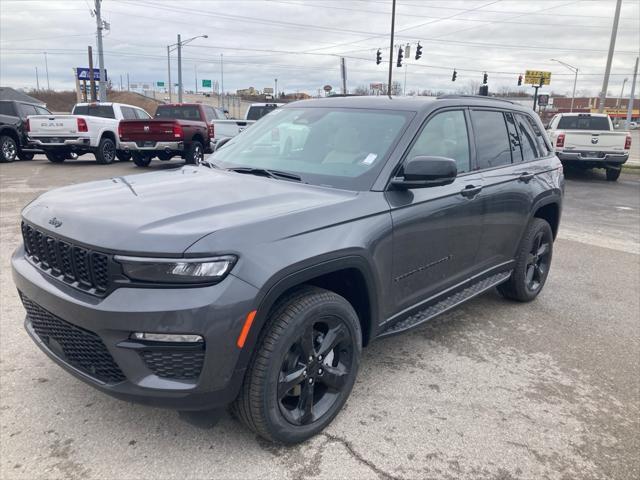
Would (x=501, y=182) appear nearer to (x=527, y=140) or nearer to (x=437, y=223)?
(x=527, y=140)

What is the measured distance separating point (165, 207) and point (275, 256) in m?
0.65

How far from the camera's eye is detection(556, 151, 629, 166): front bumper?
14.2 metres

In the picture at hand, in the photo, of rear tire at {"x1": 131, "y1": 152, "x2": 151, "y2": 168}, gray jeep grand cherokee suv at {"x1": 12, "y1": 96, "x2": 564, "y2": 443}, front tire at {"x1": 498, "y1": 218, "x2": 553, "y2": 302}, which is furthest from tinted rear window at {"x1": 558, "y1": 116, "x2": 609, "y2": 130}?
gray jeep grand cherokee suv at {"x1": 12, "y1": 96, "x2": 564, "y2": 443}

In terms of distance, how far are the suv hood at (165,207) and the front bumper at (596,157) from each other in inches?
535

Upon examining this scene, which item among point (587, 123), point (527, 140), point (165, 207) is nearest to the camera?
point (165, 207)

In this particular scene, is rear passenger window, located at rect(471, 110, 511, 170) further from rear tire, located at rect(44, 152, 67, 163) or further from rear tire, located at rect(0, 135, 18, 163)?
rear tire, located at rect(0, 135, 18, 163)

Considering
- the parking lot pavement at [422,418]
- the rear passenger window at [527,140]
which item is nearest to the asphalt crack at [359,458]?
the parking lot pavement at [422,418]

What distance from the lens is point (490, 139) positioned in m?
4.19

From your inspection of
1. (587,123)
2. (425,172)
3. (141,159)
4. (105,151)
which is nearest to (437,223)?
(425,172)

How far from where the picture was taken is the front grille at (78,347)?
7.62 ft

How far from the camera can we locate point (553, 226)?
208 inches

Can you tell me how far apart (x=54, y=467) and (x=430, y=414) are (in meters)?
1.99

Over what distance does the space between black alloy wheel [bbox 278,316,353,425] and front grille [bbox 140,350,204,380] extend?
1.54 ft

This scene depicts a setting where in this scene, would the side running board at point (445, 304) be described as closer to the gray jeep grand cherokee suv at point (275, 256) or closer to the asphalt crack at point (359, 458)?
the gray jeep grand cherokee suv at point (275, 256)
